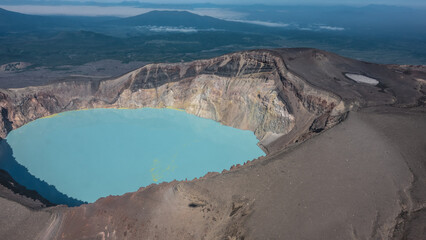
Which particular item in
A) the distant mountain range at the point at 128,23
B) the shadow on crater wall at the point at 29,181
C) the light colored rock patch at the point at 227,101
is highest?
the distant mountain range at the point at 128,23

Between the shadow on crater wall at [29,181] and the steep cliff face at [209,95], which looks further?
the steep cliff face at [209,95]

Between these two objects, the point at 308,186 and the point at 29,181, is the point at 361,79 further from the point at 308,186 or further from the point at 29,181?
the point at 29,181

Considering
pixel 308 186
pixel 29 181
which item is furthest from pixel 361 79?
pixel 29 181

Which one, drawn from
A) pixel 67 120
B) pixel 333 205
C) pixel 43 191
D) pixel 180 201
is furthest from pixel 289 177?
pixel 67 120

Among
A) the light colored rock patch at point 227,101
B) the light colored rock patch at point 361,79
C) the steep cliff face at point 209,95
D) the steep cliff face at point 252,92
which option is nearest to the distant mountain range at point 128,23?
the steep cliff face at point 209,95

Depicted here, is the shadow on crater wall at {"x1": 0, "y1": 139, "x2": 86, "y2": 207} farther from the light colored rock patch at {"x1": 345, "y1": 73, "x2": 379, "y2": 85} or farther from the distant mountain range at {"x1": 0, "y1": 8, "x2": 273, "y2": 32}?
the distant mountain range at {"x1": 0, "y1": 8, "x2": 273, "y2": 32}

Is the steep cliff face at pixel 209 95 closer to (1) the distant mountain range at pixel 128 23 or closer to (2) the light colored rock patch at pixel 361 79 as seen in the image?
(2) the light colored rock patch at pixel 361 79

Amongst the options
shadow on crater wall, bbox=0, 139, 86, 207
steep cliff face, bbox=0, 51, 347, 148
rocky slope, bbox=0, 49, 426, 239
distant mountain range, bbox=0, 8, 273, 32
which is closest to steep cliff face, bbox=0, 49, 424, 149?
steep cliff face, bbox=0, 51, 347, 148

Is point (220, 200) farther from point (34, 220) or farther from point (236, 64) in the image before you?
point (236, 64)
